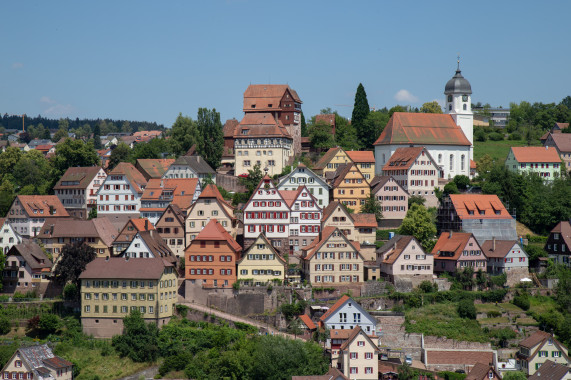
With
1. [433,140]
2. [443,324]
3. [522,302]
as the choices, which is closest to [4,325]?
[443,324]

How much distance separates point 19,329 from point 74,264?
6.71m

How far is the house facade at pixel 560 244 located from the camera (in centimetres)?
8644

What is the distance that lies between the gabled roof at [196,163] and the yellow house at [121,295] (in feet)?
85.8

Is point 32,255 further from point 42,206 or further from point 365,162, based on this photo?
point 365,162

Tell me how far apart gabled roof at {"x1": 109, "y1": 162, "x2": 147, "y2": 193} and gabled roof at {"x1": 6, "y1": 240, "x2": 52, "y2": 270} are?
14.8m

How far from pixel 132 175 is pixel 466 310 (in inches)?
1514

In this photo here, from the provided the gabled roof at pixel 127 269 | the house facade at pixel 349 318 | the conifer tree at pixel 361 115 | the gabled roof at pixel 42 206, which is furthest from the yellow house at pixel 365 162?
the gabled roof at pixel 127 269

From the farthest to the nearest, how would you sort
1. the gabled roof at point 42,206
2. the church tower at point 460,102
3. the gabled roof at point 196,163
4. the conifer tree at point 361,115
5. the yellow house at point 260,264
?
the conifer tree at point 361,115
the church tower at point 460,102
the gabled roof at point 196,163
the gabled roof at point 42,206
the yellow house at point 260,264

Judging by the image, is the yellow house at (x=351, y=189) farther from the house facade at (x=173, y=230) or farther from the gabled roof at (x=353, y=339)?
the gabled roof at (x=353, y=339)

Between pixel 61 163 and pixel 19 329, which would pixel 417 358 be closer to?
pixel 19 329

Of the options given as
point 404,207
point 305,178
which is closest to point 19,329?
point 305,178

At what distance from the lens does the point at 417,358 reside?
7250cm

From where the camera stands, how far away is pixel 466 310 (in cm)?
7519

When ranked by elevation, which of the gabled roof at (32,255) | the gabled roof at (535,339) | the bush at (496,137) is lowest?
the gabled roof at (535,339)
